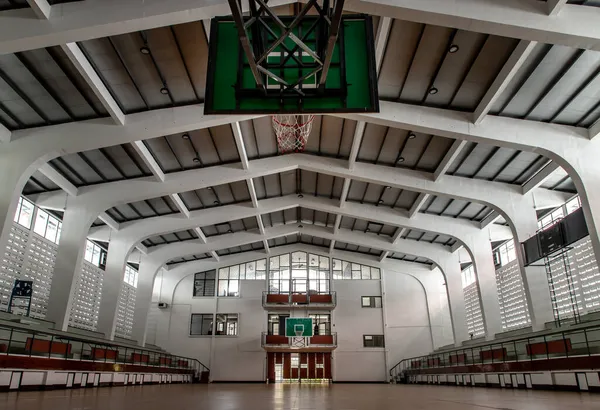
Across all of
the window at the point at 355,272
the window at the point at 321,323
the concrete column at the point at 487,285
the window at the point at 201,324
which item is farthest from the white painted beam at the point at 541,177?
the window at the point at 201,324

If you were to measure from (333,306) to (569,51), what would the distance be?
26170 millimetres

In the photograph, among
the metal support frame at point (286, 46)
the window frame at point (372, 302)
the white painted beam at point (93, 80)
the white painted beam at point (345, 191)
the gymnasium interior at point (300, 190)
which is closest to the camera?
the metal support frame at point (286, 46)

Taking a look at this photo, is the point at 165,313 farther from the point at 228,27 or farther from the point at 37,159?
the point at 228,27

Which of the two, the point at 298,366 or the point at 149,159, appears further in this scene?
the point at 298,366

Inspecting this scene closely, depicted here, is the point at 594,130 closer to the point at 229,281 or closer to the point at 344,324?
the point at 344,324

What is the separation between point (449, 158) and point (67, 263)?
55.2 feet

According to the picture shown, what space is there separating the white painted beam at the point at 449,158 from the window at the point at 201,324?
75.5ft

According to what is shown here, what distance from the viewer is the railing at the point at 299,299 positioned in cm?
3438

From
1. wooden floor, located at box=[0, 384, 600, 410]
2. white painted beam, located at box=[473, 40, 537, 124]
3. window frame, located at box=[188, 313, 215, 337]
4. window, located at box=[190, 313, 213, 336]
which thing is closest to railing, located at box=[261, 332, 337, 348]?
window frame, located at box=[188, 313, 215, 337]

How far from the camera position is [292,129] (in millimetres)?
17156

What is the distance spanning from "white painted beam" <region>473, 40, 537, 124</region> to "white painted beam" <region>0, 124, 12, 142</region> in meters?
16.5

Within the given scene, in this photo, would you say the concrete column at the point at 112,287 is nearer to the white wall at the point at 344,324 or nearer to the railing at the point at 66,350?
the railing at the point at 66,350

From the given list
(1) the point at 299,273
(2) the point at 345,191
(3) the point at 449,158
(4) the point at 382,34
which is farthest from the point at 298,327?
(4) the point at 382,34

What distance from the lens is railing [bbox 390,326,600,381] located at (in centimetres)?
1220
